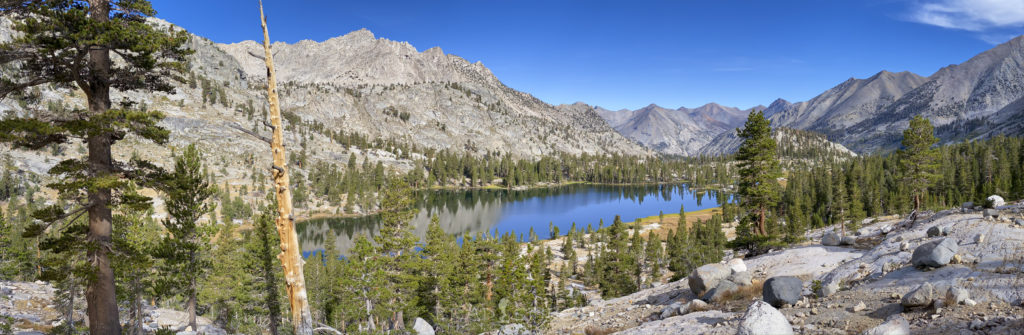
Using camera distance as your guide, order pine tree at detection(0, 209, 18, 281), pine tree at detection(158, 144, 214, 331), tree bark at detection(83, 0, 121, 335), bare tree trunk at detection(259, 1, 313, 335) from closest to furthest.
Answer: bare tree trunk at detection(259, 1, 313, 335), tree bark at detection(83, 0, 121, 335), pine tree at detection(158, 144, 214, 331), pine tree at detection(0, 209, 18, 281)

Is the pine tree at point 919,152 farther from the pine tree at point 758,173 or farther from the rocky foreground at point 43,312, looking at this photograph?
the rocky foreground at point 43,312

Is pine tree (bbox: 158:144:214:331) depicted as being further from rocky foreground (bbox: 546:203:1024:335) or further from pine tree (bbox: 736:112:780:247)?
pine tree (bbox: 736:112:780:247)

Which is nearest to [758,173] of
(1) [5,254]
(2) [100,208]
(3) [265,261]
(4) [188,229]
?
(2) [100,208]

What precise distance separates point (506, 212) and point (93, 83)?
139 metres

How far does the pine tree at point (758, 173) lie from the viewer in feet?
104

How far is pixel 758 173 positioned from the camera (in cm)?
3222

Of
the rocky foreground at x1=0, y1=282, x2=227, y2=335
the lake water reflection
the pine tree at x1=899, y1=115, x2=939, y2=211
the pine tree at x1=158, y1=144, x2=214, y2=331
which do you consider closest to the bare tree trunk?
the pine tree at x1=158, y1=144, x2=214, y2=331

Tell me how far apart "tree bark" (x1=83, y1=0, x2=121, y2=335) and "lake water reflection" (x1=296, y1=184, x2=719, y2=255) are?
76672 millimetres

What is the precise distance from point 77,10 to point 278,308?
30502 millimetres

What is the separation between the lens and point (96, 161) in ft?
37.5

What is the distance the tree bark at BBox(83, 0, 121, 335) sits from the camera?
1127cm

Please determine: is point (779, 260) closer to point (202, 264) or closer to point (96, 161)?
point (96, 161)

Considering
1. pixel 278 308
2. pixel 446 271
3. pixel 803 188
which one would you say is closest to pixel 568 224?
pixel 803 188

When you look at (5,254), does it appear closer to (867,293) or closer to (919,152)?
(867,293)
